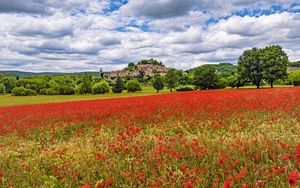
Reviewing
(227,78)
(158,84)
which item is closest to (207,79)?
(227,78)

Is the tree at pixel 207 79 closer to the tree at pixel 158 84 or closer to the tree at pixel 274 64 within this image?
the tree at pixel 158 84

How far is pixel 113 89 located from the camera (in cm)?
9688

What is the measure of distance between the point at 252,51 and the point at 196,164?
61.5m

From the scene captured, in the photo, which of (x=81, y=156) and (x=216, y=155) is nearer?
(x=216, y=155)

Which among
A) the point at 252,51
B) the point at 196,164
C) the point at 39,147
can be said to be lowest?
the point at 39,147

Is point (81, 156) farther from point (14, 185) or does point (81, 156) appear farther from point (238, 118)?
point (238, 118)

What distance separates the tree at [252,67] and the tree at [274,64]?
109 cm

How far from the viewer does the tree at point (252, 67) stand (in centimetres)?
5791

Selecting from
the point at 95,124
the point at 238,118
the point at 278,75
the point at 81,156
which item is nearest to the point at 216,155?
the point at 81,156

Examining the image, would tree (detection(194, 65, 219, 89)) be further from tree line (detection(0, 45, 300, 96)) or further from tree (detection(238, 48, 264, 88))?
tree (detection(238, 48, 264, 88))

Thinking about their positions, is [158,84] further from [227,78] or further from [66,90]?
[66,90]

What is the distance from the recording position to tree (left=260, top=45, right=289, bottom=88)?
55.5m

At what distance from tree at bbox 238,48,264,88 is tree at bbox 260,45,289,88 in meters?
1.09

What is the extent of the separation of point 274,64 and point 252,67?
481cm
